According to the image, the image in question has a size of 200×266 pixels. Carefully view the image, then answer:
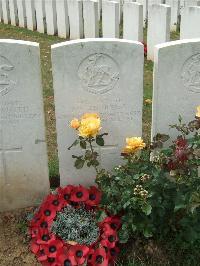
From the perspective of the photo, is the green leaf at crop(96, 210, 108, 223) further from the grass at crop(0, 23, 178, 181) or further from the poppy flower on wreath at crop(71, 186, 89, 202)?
the grass at crop(0, 23, 178, 181)

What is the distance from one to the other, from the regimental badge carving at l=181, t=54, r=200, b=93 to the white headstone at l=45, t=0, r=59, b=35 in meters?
5.81

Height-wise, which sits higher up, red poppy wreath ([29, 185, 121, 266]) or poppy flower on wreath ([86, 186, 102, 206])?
poppy flower on wreath ([86, 186, 102, 206])

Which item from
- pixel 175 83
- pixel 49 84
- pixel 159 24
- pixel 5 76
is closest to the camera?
pixel 5 76

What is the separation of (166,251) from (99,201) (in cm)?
59

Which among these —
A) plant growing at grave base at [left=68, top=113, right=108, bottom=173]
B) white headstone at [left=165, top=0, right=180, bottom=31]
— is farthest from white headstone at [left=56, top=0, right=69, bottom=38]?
plant growing at grave base at [left=68, top=113, right=108, bottom=173]

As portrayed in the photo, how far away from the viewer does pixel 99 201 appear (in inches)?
129

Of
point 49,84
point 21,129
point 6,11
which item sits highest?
point 6,11

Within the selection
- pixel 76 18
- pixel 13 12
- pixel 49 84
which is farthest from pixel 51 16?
pixel 49 84

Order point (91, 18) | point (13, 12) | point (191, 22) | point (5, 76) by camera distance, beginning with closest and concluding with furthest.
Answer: point (5, 76), point (191, 22), point (91, 18), point (13, 12)

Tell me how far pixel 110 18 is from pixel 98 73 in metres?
4.36

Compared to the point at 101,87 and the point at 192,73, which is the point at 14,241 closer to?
the point at 101,87

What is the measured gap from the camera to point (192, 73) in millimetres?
3201

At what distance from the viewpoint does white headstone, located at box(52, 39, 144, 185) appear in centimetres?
305

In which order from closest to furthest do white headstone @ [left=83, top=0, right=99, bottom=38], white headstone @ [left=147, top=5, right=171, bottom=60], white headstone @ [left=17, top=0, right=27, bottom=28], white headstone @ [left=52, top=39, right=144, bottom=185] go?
white headstone @ [left=52, top=39, right=144, bottom=185], white headstone @ [left=147, top=5, right=171, bottom=60], white headstone @ [left=83, top=0, right=99, bottom=38], white headstone @ [left=17, top=0, right=27, bottom=28]
